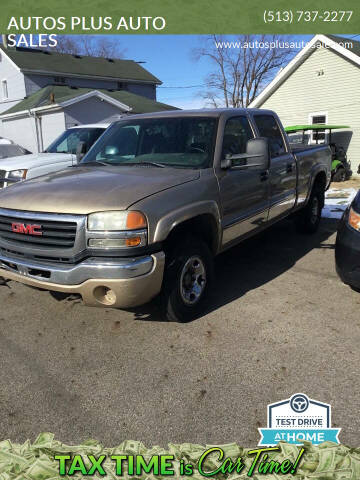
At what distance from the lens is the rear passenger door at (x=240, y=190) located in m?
4.11

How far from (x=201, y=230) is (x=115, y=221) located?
110cm

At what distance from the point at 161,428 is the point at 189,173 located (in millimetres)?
2176

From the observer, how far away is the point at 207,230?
3.96 meters

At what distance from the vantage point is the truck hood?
10.3 feet

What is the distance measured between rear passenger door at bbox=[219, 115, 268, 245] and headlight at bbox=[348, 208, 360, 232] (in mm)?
1039

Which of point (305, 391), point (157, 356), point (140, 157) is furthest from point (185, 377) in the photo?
point (140, 157)

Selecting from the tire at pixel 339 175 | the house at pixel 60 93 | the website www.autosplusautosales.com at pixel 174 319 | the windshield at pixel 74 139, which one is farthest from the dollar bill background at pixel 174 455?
the house at pixel 60 93

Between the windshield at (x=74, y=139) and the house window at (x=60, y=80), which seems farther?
the house window at (x=60, y=80)

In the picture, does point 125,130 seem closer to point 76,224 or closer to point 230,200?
point 230,200

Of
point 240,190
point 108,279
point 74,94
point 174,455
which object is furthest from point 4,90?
point 174,455

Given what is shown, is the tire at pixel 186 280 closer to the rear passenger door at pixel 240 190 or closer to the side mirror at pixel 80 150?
the rear passenger door at pixel 240 190

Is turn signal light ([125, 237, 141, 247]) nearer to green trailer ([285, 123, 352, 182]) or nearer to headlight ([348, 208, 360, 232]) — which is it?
headlight ([348, 208, 360, 232])

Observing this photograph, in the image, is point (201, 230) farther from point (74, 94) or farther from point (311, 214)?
point (74, 94)

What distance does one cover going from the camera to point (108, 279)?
3064 mm
